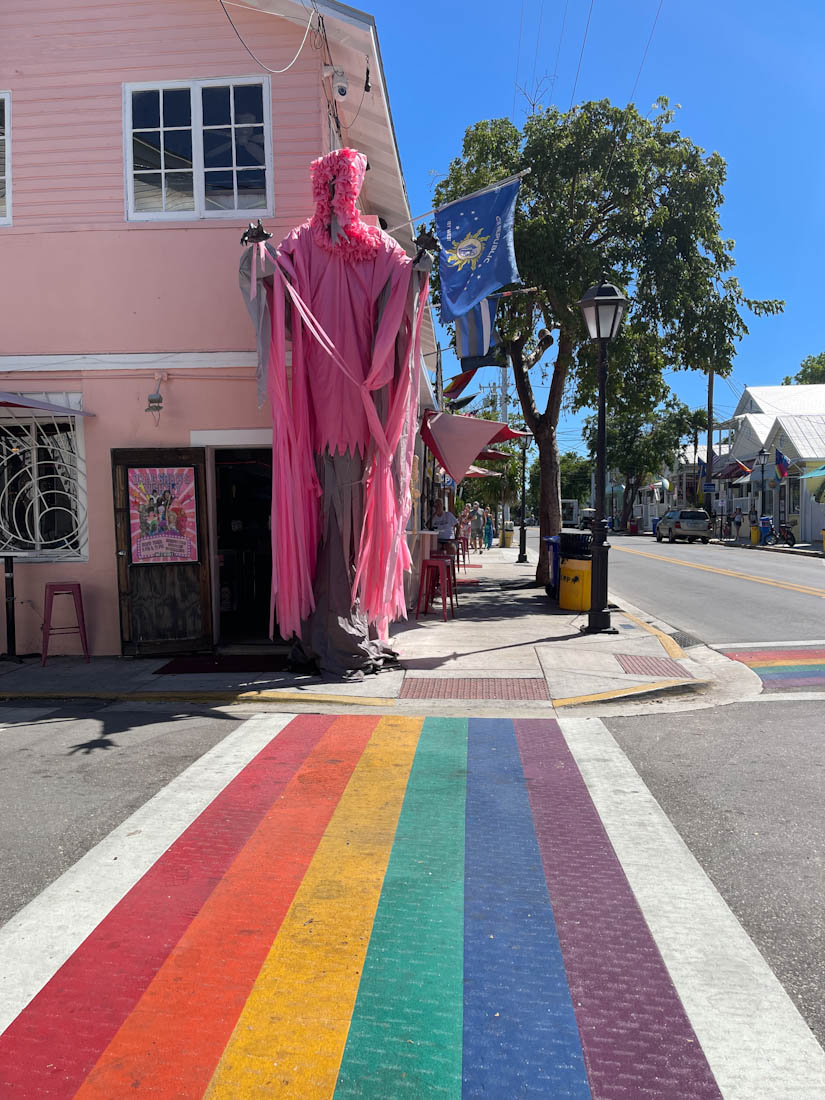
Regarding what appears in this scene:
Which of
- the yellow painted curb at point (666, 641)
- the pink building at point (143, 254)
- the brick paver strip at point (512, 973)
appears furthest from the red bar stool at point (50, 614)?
the yellow painted curb at point (666, 641)

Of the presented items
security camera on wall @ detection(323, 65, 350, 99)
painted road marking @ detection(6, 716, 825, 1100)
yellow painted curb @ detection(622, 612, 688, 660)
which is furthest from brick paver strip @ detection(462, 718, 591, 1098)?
security camera on wall @ detection(323, 65, 350, 99)

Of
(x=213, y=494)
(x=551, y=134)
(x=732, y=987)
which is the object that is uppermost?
(x=551, y=134)

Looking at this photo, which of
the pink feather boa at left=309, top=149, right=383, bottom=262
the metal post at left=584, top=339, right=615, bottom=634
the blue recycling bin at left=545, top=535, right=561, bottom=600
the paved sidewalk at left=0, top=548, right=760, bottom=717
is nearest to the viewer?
the paved sidewalk at left=0, top=548, right=760, bottom=717

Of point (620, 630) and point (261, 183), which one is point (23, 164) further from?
point (620, 630)

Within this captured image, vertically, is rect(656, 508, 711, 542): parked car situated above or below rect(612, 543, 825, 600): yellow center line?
above

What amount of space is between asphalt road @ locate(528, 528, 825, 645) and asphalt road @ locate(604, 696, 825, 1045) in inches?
167

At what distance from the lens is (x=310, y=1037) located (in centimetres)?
262

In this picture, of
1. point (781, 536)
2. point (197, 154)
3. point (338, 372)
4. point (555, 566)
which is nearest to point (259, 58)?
point (197, 154)

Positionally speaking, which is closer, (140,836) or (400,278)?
(140,836)

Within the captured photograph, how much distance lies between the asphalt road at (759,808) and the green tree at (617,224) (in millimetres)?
9267

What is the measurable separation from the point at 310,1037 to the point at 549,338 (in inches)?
611

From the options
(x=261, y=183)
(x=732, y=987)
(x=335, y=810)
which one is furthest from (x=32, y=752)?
(x=261, y=183)

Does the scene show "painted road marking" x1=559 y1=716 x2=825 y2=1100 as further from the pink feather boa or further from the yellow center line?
the yellow center line

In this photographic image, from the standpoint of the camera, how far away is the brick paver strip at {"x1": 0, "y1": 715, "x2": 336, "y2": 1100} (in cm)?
251
